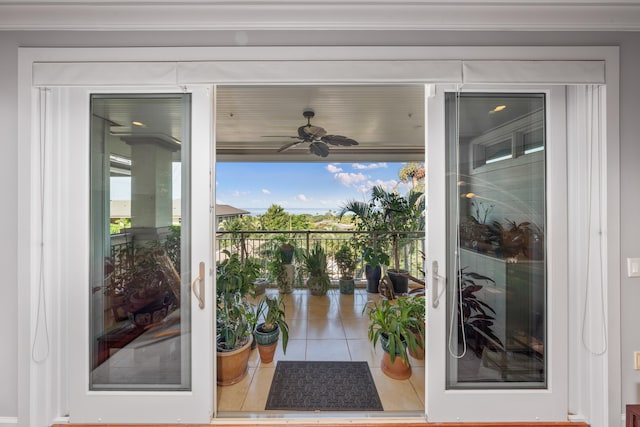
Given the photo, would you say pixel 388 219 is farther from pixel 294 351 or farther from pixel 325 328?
pixel 294 351

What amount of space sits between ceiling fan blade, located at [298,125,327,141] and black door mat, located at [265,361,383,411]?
94.2 inches

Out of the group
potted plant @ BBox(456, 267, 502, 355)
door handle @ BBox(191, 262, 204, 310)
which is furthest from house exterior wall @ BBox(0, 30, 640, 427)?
door handle @ BBox(191, 262, 204, 310)

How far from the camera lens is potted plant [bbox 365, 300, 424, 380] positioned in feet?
7.23

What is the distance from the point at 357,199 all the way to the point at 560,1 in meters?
3.68

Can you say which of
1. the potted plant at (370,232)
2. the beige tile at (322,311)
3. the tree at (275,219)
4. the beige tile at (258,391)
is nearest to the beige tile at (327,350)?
the beige tile at (258,391)

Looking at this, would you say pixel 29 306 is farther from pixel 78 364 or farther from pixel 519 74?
pixel 519 74

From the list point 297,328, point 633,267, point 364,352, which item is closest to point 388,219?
point 297,328

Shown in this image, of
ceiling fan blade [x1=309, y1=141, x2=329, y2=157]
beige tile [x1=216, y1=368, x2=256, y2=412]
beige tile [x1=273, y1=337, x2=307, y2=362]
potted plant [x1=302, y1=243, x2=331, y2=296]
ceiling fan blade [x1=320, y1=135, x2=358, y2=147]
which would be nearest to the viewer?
beige tile [x1=216, y1=368, x2=256, y2=412]

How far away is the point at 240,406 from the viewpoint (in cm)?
195

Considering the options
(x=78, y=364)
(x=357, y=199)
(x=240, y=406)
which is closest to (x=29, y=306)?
(x=78, y=364)

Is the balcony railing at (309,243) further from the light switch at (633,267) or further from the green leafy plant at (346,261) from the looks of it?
the light switch at (633,267)

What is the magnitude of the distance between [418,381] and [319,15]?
98.6 inches

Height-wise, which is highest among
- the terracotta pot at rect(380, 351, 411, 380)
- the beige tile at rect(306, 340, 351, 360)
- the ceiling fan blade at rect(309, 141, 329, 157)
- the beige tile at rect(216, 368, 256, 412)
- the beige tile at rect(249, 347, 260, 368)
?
the ceiling fan blade at rect(309, 141, 329, 157)

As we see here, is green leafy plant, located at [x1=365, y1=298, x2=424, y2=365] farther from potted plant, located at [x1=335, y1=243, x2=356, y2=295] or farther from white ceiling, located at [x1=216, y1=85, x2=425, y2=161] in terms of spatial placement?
potted plant, located at [x1=335, y1=243, x2=356, y2=295]
